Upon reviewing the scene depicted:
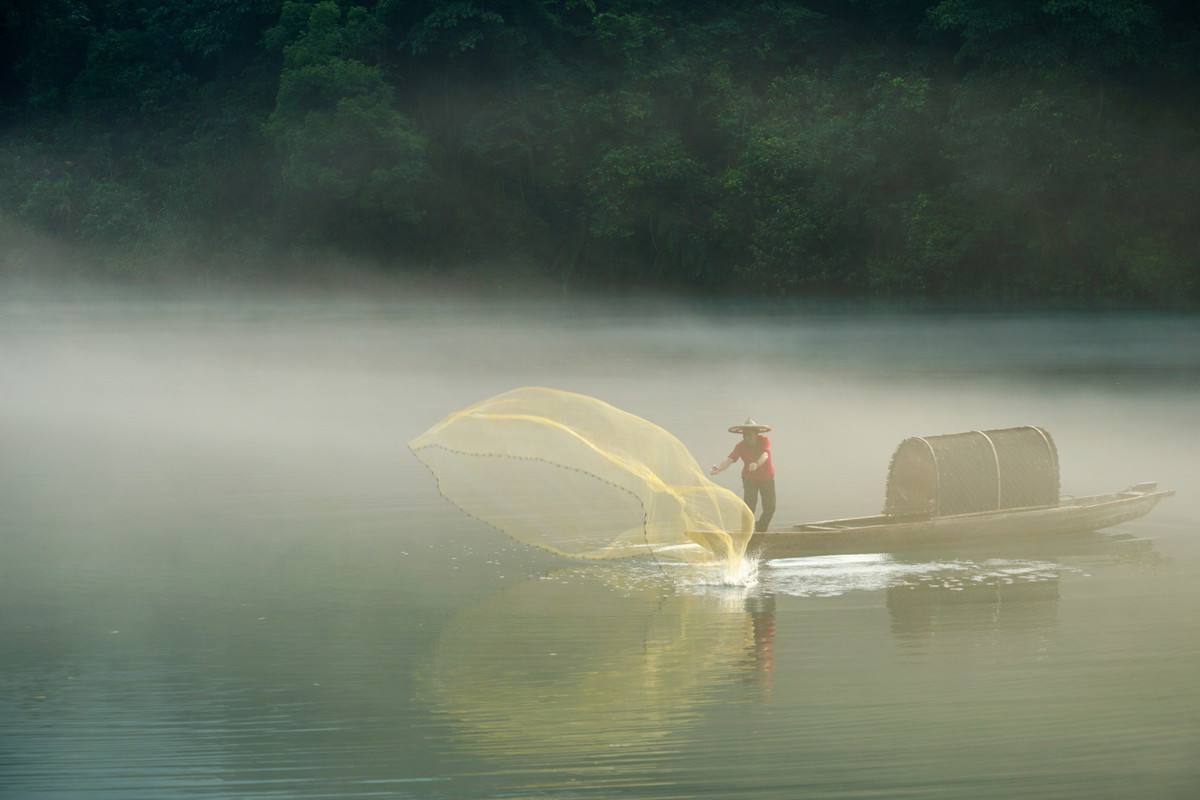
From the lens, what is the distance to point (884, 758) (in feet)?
31.1

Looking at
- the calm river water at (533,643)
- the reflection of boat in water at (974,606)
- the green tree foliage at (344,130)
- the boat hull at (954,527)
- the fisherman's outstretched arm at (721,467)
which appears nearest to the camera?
the calm river water at (533,643)

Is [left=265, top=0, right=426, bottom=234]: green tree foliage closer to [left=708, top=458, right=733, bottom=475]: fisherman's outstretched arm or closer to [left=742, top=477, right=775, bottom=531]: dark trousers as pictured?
[left=742, top=477, right=775, bottom=531]: dark trousers

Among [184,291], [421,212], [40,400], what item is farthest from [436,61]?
[40,400]

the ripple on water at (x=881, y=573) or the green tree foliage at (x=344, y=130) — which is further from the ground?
the green tree foliage at (x=344, y=130)

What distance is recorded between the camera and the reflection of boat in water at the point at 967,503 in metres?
14.8

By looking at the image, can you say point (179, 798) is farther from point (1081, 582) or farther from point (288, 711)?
point (1081, 582)

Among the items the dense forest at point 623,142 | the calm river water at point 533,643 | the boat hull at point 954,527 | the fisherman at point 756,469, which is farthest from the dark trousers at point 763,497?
the dense forest at point 623,142

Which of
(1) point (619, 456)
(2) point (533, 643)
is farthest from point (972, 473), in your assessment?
(2) point (533, 643)

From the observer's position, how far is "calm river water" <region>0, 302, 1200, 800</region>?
938cm

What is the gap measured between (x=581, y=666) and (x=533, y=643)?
0.69 meters

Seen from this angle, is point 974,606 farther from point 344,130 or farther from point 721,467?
point 344,130

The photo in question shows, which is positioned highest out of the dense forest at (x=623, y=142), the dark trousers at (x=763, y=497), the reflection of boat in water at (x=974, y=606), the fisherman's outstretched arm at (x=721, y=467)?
the dense forest at (x=623, y=142)

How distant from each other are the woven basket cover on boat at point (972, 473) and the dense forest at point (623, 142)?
140 feet

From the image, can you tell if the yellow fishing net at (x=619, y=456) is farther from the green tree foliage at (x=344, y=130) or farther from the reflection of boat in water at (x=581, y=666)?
the green tree foliage at (x=344, y=130)
